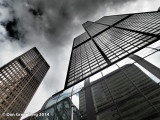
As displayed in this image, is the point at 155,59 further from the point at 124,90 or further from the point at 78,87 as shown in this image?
the point at 78,87

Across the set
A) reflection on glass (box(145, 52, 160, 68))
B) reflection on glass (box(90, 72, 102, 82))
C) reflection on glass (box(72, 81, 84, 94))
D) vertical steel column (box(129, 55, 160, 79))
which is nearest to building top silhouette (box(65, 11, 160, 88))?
Result: reflection on glass (box(90, 72, 102, 82))

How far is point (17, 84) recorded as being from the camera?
269 feet

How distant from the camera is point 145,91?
802cm

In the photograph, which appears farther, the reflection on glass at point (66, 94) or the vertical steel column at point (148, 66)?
the reflection on glass at point (66, 94)

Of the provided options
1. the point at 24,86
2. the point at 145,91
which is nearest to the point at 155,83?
the point at 145,91

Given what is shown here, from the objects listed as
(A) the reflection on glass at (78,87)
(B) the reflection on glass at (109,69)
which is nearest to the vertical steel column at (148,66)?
(B) the reflection on glass at (109,69)

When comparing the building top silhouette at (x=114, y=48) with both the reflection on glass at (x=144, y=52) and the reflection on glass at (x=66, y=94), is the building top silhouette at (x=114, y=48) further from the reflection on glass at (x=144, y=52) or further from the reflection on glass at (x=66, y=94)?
the reflection on glass at (x=66, y=94)

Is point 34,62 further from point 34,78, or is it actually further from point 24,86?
point 24,86

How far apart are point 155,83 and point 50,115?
11045 mm

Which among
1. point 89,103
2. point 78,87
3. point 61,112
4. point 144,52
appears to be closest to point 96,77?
point 78,87

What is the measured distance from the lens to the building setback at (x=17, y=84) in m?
67.1

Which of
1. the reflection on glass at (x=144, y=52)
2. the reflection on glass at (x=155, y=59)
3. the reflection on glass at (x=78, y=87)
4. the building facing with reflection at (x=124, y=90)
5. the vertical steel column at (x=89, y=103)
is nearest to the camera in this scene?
the building facing with reflection at (x=124, y=90)

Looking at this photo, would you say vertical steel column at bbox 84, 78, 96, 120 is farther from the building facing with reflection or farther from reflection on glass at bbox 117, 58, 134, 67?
reflection on glass at bbox 117, 58, 134, 67

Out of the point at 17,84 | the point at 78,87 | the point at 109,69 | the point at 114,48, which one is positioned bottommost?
the point at 17,84
